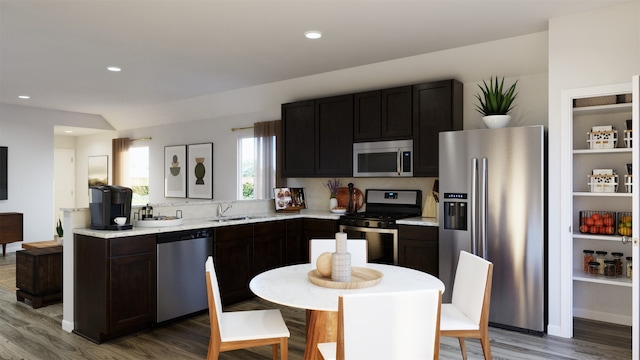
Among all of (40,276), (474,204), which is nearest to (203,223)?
(40,276)

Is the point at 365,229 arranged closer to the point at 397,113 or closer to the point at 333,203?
the point at 333,203

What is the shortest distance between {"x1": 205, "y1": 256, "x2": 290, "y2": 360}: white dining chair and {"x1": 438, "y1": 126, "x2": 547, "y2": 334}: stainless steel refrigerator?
2.06 metres

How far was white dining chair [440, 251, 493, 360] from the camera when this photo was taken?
2367 millimetres

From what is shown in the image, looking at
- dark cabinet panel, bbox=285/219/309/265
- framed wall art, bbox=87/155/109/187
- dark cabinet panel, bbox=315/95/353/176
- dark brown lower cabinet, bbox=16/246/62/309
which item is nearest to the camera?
dark brown lower cabinet, bbox=16/246/62/309

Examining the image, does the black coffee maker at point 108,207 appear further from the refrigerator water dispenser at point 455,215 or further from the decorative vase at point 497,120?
the decorative vase at point 497,120

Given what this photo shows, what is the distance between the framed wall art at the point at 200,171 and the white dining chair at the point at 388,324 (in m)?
5.78

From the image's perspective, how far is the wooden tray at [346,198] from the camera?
5.37 metres

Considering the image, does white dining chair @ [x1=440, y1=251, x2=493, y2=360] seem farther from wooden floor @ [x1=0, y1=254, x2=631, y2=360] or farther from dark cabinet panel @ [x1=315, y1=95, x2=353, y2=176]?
dark cabinet panel @ [x1=315, y1=95, x2=353, y2=176]

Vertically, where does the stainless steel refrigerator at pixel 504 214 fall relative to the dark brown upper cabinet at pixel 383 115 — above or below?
below

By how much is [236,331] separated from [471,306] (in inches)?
52.5

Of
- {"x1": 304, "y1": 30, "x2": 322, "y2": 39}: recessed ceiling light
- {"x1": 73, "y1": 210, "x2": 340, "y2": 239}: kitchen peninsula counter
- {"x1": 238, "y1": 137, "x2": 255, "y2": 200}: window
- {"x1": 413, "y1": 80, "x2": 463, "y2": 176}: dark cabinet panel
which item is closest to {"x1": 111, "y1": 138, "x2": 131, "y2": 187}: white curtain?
{"x1": 238, "y1": 137, "x2": 255, "y2": 200}: window

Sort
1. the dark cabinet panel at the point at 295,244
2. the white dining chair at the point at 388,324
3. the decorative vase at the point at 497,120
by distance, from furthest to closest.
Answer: the dark cabinet panel at the point at 295,244, the decorative vase at the point at 497,120, the white dining chair at the point at 388,324

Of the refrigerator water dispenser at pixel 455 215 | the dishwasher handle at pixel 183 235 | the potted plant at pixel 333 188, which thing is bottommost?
the dishwasher handle at pixel 183 235

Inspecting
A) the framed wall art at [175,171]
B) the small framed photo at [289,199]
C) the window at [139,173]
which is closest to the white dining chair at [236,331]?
the small framed photo at [289,199]
